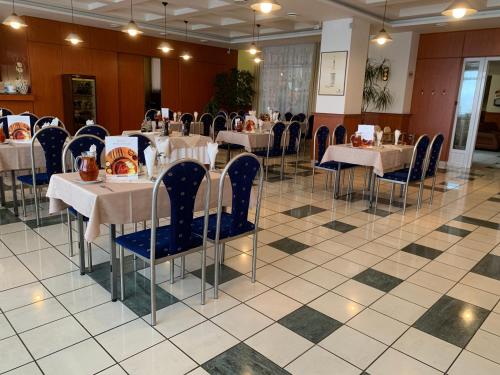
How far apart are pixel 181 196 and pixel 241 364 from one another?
0.96 meters

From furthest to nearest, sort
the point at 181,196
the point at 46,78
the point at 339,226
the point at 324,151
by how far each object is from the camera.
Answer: the point at 46,78 < the point at 324,151 < the point at 339,226 < the point at 181,196


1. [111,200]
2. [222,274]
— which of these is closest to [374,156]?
[222,274]

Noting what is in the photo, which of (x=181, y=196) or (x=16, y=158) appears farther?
(x=16, y=158)

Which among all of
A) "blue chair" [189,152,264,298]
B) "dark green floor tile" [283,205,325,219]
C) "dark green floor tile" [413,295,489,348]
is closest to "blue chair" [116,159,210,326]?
"blue chair" [189,152,264,298]

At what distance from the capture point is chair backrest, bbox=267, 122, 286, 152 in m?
6.31

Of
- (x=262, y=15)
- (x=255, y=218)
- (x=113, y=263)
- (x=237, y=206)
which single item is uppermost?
(x=262, y=15)

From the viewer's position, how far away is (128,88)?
32.7 ft

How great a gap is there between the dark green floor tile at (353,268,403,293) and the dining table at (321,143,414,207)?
78.9 inches

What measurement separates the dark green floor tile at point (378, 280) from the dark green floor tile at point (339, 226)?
3.25ft

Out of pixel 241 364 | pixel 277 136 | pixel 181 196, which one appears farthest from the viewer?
pixel 277 136

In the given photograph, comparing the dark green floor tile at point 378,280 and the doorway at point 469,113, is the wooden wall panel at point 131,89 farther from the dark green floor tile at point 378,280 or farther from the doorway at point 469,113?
the dark green floor tile at point 378,280

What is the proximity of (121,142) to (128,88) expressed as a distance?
785 cm

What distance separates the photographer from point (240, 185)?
8.43 ft

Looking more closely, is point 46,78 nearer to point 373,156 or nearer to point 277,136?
point 277,136
